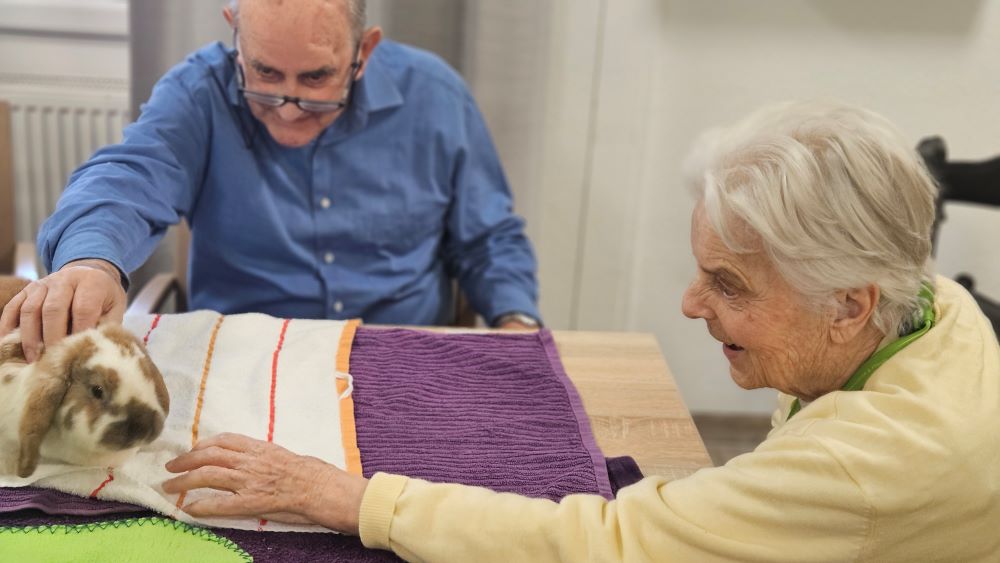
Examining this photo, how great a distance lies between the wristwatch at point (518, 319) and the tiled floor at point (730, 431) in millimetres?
1251

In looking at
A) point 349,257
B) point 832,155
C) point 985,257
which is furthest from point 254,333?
point 985,257

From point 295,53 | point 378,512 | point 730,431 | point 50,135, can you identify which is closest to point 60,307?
point 378,512

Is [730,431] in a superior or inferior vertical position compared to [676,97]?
inferior

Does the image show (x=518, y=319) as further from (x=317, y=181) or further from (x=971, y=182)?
(x=971, y=182)

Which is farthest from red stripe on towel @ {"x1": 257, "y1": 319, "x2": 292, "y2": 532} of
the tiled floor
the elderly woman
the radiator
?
the tiled floor

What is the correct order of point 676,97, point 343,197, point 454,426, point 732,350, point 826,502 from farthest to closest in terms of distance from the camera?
point 676,97, point 343,197, point 454,426, point 732,350, point 826,502

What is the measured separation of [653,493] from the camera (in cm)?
100

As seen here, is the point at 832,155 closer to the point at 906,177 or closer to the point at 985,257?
the point at 906,177

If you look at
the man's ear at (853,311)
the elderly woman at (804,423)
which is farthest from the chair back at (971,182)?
the man's ear at (853,311)

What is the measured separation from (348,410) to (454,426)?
0.16 meters

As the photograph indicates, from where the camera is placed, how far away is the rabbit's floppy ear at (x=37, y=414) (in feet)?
3.40

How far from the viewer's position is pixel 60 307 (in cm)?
118

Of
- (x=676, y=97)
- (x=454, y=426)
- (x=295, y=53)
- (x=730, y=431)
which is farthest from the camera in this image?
(x=730, y=431)

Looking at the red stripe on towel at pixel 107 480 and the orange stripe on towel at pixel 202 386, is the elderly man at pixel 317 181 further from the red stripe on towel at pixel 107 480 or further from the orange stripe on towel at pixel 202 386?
the red stripe on towel at pixel 107 480
